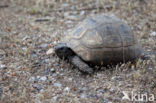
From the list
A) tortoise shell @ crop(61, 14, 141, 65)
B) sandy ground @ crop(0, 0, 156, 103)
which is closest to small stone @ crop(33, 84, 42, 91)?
sandy ground @ crop(0, 0, 156, 103)

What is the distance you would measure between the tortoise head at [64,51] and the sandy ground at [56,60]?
7.2 inches

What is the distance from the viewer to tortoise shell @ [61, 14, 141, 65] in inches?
181

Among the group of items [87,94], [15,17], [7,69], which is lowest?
[87,94]

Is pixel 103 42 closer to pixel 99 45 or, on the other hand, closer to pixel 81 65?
pixel 99 45

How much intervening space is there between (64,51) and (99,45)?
2.37ft

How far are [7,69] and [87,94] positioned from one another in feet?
5.53

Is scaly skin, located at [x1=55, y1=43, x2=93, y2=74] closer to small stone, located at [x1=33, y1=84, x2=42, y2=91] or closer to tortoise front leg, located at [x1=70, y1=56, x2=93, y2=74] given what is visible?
tortoise front leg, located at [x1=70, y1=56, x2=93, y2=74]

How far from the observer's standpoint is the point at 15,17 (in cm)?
714

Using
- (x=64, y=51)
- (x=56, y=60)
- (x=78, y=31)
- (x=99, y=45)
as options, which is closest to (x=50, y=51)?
(x=56, y=60)

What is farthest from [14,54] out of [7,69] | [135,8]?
[135,8]

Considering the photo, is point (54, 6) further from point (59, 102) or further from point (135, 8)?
point (59, 102)

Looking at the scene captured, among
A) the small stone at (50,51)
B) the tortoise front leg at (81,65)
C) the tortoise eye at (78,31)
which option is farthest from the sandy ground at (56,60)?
the tortoise eye at (78,31)

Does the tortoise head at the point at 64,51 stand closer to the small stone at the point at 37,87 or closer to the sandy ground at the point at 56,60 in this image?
the sandy ground at the point at 56,60

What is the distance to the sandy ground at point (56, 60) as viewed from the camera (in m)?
4.09
